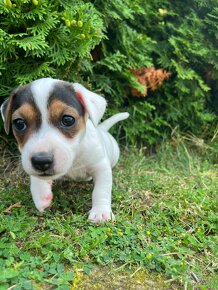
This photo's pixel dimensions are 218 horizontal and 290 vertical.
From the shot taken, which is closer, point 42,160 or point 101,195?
point 42,160

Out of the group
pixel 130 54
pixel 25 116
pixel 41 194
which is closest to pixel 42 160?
pixel 25 116

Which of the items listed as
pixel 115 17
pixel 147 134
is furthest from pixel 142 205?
pixel 115 17

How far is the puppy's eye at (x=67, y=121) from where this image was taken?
3.91 metres

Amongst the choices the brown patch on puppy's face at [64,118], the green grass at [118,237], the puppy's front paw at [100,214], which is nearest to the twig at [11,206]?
the green grass at [118,237]

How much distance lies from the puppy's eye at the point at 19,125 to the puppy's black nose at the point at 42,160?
39 centimetres

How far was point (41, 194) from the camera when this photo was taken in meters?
4.25

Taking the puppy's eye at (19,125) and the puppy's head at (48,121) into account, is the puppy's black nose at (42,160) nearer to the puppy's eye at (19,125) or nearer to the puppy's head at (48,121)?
the puppy's head at (48,121)

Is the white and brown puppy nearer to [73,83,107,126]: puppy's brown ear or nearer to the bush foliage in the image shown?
[73,83,107,126]: puppy's brown ear

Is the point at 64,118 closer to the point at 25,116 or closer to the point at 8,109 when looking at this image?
the point at 25,116

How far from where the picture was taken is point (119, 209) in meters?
4.52

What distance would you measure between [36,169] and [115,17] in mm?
2907

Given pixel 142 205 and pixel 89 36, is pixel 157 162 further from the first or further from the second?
pixel 89 36

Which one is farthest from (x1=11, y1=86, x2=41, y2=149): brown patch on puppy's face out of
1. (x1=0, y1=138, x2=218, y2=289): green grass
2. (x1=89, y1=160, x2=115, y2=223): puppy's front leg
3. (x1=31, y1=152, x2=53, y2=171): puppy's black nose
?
(x1=89, y1=160, x2=115, y2=223): puppy's front leg

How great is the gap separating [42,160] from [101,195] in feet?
3.05
